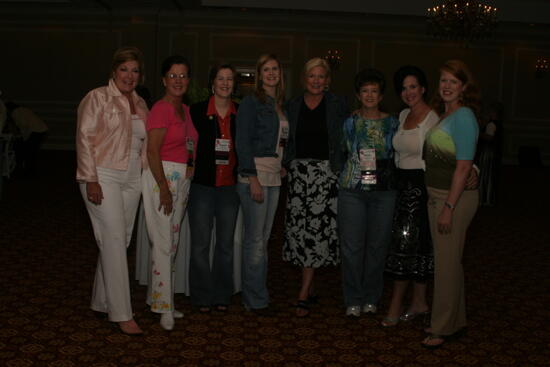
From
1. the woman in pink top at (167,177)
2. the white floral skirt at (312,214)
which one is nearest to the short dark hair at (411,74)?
the white floral skirt at (312,214)

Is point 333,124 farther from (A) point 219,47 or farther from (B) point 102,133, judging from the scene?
(A) point 219,47

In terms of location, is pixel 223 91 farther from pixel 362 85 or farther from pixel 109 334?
pixel 109 334

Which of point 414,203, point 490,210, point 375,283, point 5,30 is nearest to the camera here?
point 414,203

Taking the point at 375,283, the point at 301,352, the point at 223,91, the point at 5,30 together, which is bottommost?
the point at 301,352

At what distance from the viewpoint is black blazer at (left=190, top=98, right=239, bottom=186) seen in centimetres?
333

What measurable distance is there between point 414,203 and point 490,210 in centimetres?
535

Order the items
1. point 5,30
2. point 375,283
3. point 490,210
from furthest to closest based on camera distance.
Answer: point 5,30 → point 490,210 → point 375,283

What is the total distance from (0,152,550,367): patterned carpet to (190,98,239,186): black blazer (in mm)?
813

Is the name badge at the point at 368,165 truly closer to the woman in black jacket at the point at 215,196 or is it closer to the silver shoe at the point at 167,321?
the woman in black jacket at the point at 215,196

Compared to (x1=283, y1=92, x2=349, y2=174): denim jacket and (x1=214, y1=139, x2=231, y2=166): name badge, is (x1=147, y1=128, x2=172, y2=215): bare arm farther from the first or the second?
(x1=283, y1=92, x2=349, y2=174): denim jacket

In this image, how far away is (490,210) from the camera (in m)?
8.13

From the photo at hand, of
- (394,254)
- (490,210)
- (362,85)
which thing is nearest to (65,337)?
(394,254)

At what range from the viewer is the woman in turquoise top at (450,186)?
2861 millimetres

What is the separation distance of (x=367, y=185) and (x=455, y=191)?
0.56 m
